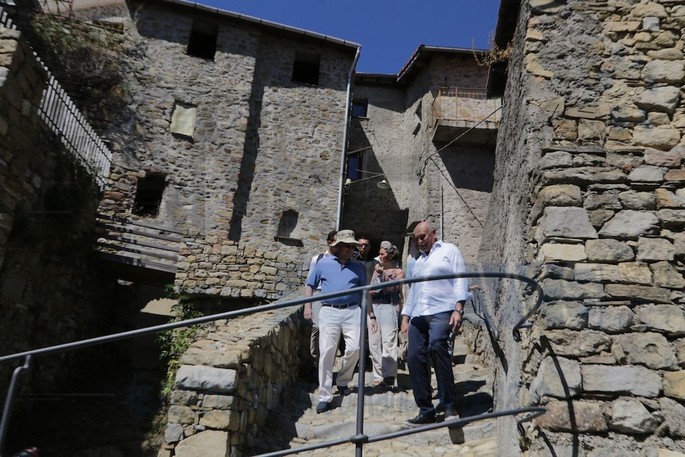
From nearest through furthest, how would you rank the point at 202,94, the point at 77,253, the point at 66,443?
the point at 66,443
the point at 77,253
the point at 202,94

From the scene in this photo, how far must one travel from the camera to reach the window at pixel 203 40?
47.4ft

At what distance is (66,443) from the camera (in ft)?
20.1

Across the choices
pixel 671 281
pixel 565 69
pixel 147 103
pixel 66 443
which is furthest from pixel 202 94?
pixel 671 281

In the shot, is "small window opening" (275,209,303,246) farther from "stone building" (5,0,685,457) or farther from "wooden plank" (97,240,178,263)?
"wooden plank" (97,240,178,263)

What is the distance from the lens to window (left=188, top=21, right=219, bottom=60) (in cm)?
1445

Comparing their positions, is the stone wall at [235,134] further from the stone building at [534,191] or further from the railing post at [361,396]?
the railing post at [361,396]

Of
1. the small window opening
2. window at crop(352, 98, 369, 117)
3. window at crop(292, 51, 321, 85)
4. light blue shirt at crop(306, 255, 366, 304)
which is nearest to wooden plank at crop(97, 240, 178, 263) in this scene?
the small window opening

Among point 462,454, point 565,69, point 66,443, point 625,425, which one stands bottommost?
point 66,443

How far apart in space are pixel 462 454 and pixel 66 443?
4.66 meters

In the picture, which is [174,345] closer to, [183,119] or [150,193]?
[150,193]

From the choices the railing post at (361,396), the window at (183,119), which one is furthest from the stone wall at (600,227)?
the window at (183,119)

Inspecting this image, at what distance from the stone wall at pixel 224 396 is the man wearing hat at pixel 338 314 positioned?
51cm

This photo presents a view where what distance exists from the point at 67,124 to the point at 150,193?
5.31m

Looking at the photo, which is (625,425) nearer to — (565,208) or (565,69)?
(565,208)
